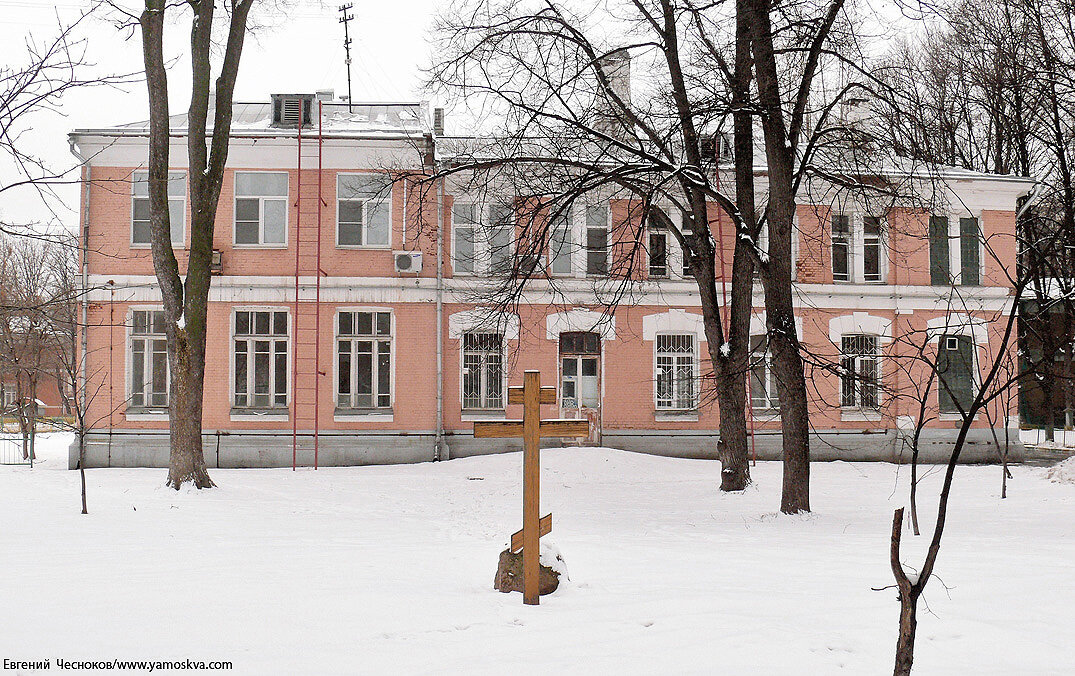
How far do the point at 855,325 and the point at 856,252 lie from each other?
189 centimetres

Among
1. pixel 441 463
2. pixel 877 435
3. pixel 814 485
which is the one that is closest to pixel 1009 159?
pixel 877 435

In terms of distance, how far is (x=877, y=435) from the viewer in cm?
2183

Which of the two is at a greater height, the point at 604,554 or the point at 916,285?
the point at 916,285

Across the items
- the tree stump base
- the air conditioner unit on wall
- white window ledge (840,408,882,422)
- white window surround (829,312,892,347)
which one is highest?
the air conditioner unit on wall

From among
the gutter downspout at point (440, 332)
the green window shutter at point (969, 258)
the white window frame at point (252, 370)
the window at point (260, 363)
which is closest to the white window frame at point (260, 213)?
the white window frame at point (252, 370)

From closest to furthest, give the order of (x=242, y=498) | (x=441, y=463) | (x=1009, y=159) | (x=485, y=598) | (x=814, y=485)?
(x=485, y=598) → (x=242, y=498) → (x=814, y=485) → (x=441, y=463) → (x=1009, y=159)

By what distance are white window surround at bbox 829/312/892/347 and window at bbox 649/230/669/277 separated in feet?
14.5

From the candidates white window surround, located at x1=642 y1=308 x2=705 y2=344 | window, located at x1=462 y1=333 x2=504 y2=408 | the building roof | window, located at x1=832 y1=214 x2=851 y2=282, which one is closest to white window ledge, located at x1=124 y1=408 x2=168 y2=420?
the building roof

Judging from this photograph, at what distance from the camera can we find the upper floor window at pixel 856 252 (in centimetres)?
2231

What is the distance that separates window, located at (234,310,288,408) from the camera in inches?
799

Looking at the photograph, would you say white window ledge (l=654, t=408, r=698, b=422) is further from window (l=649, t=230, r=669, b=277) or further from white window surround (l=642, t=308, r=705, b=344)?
window (l=649, t=230, r=669, b=277)

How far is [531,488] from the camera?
6441mm

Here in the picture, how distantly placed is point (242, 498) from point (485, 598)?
8489 mm

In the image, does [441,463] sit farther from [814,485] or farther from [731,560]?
[731,560]
